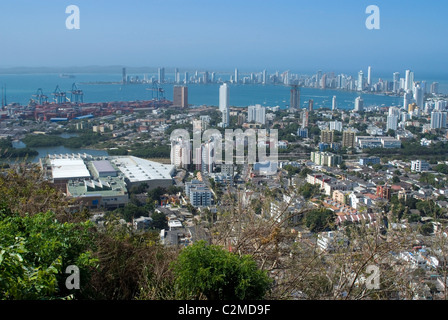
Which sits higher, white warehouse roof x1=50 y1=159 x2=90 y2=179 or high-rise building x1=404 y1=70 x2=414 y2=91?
high-rise building x1=404 y1=70 x2=414 y2=91

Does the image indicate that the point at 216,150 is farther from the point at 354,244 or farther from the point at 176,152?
the point at 354,244

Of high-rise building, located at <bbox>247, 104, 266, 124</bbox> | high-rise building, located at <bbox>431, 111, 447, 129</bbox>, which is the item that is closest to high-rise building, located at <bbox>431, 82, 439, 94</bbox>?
high-rise building, located at <bbox>431, 111, 447, 129</bbox>

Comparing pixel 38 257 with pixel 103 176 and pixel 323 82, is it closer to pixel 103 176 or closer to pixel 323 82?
pixel 103 176

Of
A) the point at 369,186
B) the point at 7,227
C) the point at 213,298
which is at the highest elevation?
the point at 7,227

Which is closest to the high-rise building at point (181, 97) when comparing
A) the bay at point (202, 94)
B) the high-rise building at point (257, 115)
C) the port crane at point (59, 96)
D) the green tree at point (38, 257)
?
the bay at point (202, 94)

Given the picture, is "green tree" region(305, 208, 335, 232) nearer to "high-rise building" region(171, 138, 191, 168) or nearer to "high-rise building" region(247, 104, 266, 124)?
"high-rise building" region(171, 138, 191, 168)

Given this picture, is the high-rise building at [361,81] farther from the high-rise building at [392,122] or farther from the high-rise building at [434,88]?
the high-rise building at [392,122]

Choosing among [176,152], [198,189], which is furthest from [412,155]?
[198,189]
